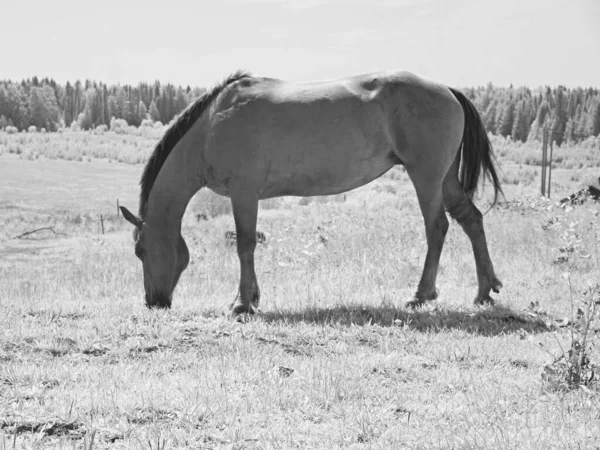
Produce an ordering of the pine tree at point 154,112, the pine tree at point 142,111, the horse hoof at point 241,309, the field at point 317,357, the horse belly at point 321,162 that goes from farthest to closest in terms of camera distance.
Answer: the pine tree at point 142,111 → the pine tree at point 154,112 → the horse belly at point 321,162 → the horse hoof at point 241,309 → the field at point 317,357

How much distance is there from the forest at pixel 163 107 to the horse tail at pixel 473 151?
2677 centimetres

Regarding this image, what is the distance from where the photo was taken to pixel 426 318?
639 centimetres

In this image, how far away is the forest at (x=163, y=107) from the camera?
179 ft

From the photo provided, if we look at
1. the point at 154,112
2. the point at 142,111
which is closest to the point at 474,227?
the point at 154,112

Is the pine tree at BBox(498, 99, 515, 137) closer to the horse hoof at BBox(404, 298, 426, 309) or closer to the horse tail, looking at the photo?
the horse tail

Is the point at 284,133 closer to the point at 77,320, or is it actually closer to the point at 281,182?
the point at 281,182

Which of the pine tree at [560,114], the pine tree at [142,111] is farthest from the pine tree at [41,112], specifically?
the pine tree at [560,114]

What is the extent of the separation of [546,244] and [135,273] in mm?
6357

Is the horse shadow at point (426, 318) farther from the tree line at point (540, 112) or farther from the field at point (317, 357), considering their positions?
the tree line at point (540, 112)

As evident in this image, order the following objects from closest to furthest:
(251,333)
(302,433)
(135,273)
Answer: (302,433)
(251,333)
(135,273)

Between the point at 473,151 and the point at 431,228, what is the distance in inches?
45.2

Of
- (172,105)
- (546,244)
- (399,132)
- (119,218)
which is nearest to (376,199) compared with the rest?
(119,218)

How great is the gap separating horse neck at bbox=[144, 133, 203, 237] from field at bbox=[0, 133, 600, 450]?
955 mm

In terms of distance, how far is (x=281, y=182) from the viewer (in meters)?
7.14
